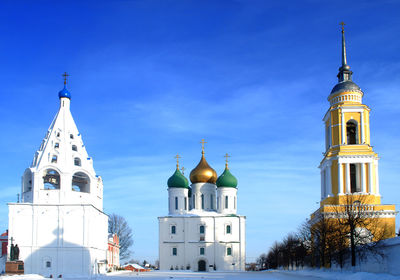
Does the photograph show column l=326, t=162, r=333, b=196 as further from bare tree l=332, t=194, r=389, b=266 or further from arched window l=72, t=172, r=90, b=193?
arched window l=72, t=172, r=90, b=193

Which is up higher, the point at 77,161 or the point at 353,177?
the point at 77,161

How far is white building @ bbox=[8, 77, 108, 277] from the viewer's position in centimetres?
3356

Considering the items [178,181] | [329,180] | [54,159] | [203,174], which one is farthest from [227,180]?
[54,159]

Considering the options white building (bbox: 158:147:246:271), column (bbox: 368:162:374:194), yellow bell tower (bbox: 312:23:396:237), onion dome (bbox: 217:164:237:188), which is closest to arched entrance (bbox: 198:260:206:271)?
white building (bbox: 158:147:246:271)

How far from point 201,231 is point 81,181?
52.9ft

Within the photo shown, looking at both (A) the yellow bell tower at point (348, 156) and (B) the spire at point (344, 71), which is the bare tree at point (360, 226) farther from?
Answer: (B) the spire at point (344, 71)

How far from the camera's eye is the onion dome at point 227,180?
5041cm

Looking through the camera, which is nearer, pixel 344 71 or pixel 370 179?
pixel 370 179

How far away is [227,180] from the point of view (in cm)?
5050

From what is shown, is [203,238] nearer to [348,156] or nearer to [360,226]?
[348,156]

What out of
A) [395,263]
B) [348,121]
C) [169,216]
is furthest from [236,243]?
[395,263]

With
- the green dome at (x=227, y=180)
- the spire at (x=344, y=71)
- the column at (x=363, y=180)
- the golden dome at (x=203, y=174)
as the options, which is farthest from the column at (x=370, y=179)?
the golden dome at (x=203, y=174)

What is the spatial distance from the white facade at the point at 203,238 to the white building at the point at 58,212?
43.0ft

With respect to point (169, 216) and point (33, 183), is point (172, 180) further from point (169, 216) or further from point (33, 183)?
point (33, 183)
